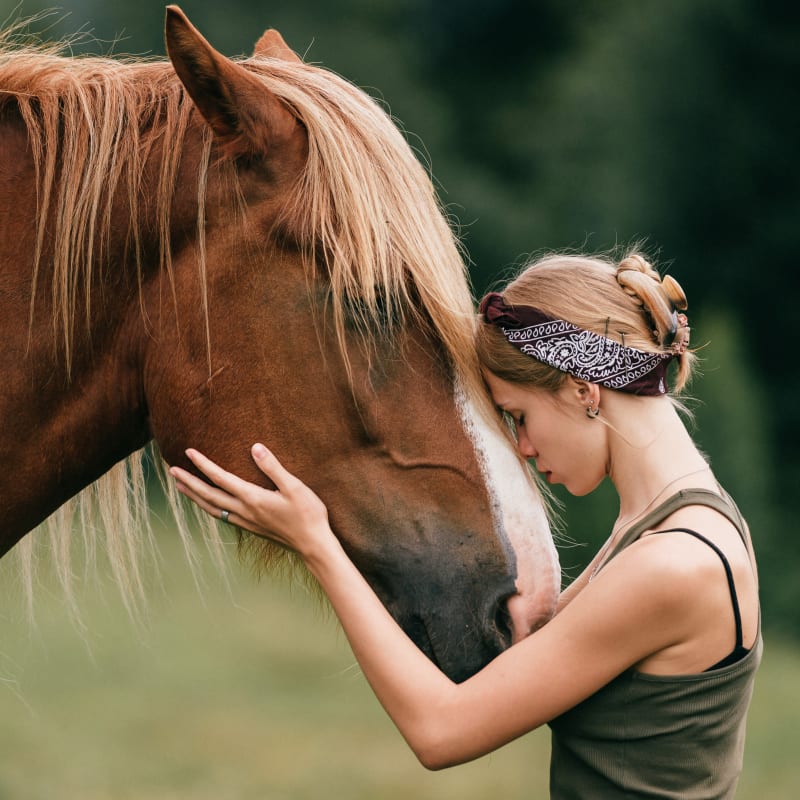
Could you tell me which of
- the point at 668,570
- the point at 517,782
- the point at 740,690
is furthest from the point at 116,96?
the point at 517,782

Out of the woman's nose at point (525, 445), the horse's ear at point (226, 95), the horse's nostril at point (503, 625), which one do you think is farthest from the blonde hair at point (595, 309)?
the horse's ear at point (226, 95)

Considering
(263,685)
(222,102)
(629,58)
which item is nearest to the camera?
(222,102)

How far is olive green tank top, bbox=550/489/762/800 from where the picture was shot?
6.18 feet

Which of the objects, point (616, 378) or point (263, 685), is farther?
point (263, 685)

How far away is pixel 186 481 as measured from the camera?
6.74 feet

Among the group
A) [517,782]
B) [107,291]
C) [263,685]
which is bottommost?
[263,685]

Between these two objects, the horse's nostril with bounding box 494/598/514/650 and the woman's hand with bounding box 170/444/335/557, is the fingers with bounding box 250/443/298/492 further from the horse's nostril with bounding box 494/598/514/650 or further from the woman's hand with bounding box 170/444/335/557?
the horse's nostril with bounding box 494/598/514/650

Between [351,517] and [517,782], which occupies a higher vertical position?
[351,517]

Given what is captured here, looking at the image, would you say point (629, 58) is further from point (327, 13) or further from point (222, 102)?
point (222, 102)

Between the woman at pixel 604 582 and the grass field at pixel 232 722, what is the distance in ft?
9.32

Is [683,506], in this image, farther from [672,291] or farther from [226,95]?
[226,95]

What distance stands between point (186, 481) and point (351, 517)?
1.06ft

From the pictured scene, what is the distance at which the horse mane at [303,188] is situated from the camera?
2006mm

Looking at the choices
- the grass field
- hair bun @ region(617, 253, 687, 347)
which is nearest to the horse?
hair bun @ region(617, 253, 687, 347)
